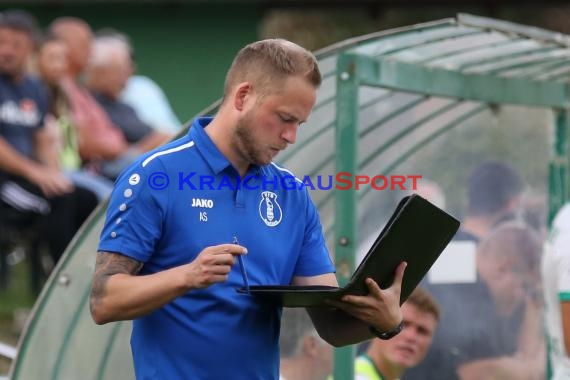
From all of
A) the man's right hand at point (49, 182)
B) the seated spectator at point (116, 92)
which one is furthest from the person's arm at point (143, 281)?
the seated spectator at point (116, 92)

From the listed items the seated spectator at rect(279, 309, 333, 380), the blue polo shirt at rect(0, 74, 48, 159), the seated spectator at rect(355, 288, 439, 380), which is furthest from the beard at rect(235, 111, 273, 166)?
the blue polo shirt at rect(0, 74, 48, 159)

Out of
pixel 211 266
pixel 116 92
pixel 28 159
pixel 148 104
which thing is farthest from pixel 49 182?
pixel 211 266

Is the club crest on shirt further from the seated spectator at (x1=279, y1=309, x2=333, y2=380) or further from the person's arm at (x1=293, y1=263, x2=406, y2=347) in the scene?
the seated spectator at (x1=279, y1=309, x2=333, y2=380)

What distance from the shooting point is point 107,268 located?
11.2ft

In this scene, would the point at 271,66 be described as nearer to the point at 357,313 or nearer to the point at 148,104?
the point at 357,313

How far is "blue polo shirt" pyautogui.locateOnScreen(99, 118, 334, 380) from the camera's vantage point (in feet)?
11.4

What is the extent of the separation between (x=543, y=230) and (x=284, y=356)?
2017 millimetres

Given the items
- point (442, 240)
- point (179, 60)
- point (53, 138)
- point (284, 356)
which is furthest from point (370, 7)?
point (442, 240)

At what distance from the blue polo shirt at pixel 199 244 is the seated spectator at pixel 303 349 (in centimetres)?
167

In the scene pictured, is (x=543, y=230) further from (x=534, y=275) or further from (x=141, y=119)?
(x=141, y=119)

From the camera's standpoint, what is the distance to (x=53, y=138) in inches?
376

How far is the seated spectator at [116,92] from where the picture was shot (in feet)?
32.9

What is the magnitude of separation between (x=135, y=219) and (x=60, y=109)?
21.7 feet

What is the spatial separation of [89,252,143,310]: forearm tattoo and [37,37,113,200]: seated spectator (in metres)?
6.21
